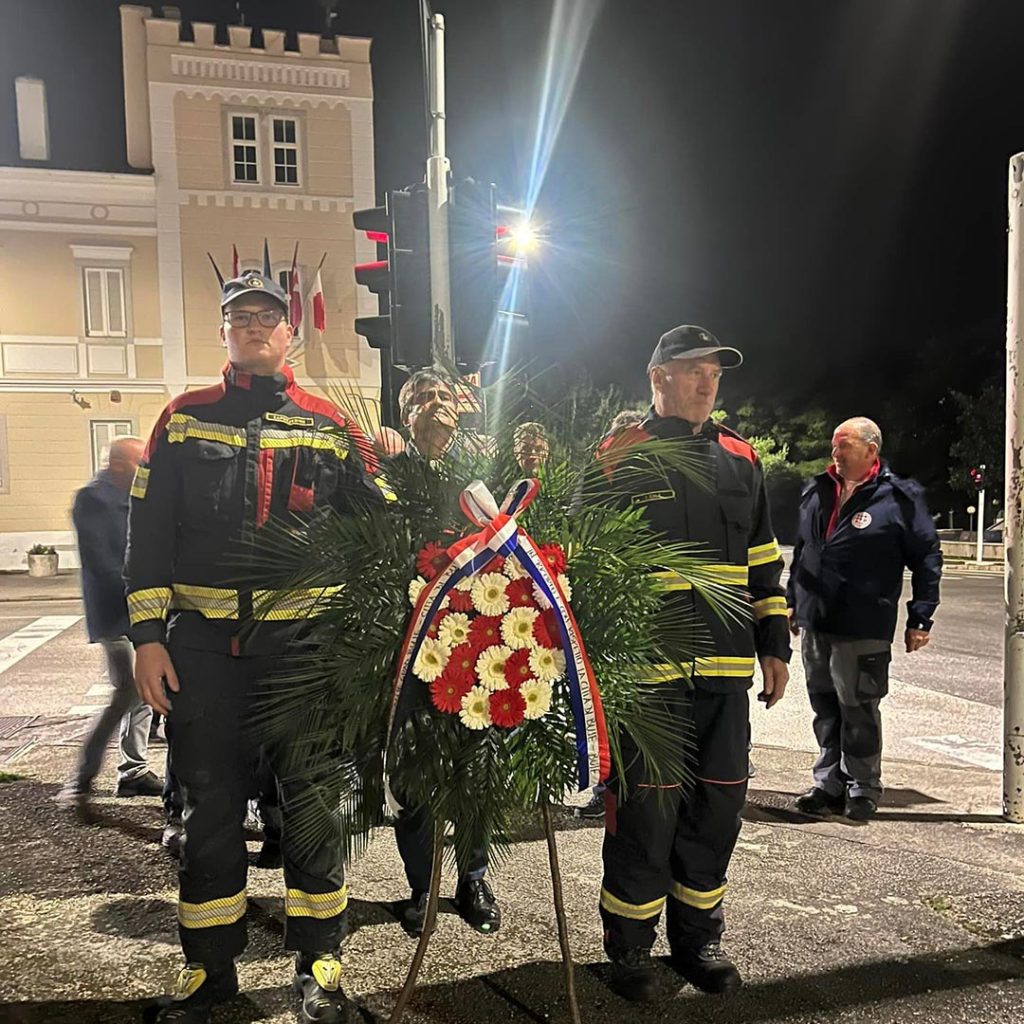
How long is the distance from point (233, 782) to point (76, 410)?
20.5m

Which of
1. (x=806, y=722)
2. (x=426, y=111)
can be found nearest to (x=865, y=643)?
(x=806, y=722)

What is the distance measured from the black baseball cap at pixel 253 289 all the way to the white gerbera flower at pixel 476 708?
4.92ft

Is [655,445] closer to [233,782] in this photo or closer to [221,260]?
[233,782]

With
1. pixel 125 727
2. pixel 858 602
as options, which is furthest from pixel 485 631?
pixel 125 727

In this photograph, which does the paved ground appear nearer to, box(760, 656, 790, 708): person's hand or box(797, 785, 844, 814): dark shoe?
box(797, 785, 844, 814): dark shoe

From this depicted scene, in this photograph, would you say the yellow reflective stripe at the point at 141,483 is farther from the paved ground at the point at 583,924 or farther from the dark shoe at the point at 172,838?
the dark shoe at the point at 172,838

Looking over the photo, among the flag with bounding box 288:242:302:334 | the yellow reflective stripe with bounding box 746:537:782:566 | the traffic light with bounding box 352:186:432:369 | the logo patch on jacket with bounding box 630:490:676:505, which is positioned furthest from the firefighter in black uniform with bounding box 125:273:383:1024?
the flag with bounding box 288:242:302:334

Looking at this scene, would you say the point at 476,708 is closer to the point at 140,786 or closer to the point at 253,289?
the point at 253,289

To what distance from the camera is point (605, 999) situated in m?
2.89

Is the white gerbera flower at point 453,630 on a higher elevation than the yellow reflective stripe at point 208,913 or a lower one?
higher

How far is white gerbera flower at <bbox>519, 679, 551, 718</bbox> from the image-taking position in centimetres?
229

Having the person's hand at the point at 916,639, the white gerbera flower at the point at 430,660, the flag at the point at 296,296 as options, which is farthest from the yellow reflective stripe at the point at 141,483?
the flag at the point at 296,296

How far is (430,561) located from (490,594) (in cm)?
18

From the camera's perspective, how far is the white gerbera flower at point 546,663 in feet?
7.53
